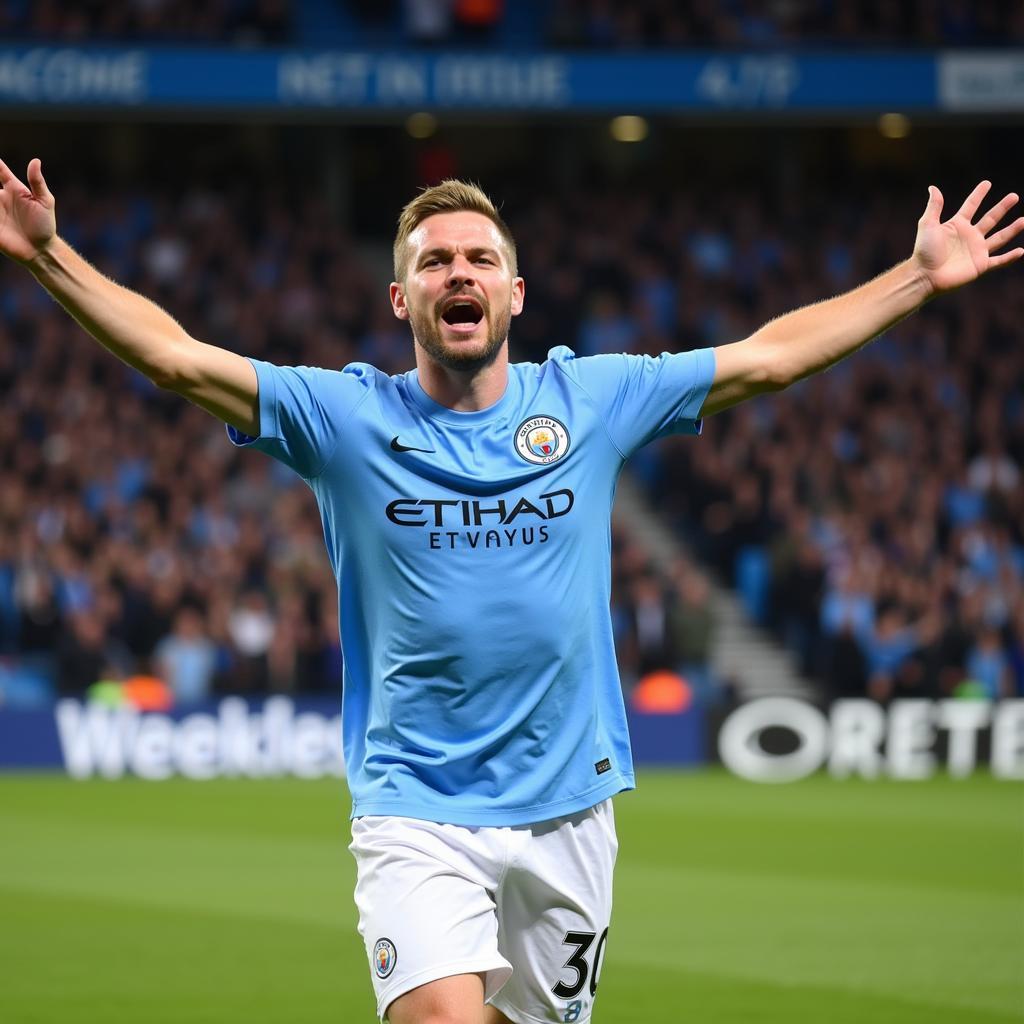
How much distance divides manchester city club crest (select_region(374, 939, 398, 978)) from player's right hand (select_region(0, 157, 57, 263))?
191 cm

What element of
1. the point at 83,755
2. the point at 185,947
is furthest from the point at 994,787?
the point at 185,947

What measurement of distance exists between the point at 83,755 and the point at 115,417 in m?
5.49

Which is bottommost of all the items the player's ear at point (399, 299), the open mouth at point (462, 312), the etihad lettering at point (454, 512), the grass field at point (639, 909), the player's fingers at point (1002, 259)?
the grass field at point (639, 909)

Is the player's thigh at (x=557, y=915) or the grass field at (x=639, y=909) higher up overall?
the player's thigh at (x=557, y=915)

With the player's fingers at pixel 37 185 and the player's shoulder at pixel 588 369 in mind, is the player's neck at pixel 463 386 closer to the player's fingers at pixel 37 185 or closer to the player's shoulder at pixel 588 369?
A: the player's shoulder at pixel 588 369

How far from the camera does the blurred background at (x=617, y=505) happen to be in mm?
10938

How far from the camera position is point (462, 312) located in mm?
4973

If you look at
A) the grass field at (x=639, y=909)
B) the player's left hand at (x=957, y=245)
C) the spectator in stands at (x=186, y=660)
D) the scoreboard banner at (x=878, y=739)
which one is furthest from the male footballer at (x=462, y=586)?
the spectator in stands at (x=186, y=660)

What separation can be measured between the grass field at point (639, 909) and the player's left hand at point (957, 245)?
13.3ft

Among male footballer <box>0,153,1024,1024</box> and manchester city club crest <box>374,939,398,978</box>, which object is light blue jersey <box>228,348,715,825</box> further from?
manchester city club crest <box>374,939,398,978</box>

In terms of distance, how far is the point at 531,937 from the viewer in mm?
4934

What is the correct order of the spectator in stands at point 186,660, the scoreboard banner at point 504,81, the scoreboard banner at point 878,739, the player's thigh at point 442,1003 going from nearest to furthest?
the player's thigh at point 442,1003
the scoreboard banner at point 878,739
the spectator in stands at point 186,660
the scoreboard banner at point 504,81

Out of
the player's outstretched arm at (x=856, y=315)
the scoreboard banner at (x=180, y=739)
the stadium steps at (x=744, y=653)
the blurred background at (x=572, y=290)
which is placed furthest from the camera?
the stadium steps at (x=744, y=653)

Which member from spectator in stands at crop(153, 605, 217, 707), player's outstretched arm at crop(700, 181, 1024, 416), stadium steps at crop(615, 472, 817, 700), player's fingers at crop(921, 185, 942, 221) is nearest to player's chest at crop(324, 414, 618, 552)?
player's outstretched arm at crop(700, 181, 1024, 416)
